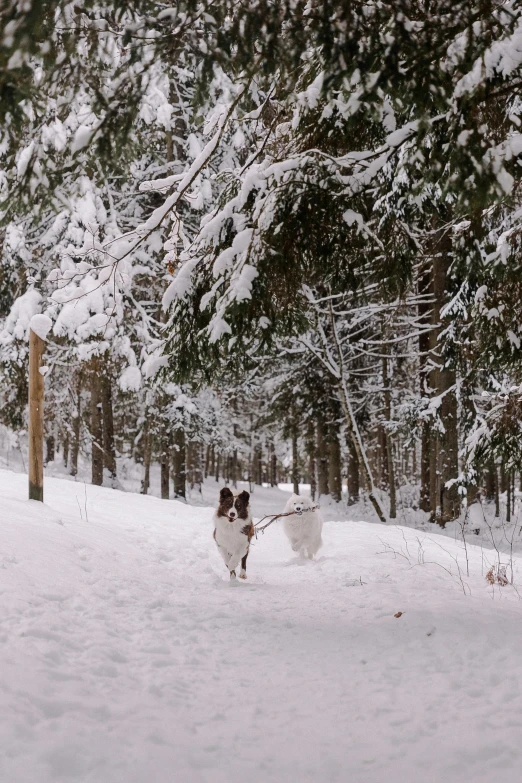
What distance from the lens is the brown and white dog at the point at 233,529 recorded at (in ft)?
24.6

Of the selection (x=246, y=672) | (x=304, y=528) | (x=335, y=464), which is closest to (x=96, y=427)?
(x=335, y=464)

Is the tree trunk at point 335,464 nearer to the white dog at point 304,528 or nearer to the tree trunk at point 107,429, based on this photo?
the tree trunk at point 107,429

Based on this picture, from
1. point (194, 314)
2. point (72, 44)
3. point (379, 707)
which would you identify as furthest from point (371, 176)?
point (379, 707)

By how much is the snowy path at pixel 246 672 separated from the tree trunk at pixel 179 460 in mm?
10565

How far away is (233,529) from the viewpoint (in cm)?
755

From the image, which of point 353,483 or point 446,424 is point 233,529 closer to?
point 446,424

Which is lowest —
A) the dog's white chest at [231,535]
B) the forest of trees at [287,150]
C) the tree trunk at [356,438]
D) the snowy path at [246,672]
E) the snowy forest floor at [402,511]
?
the snowy forest floor at [402,511]

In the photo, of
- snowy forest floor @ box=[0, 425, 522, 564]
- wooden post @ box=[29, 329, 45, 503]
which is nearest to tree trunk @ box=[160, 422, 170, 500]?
snowy forest floor @ box=[0, 425, 522, 564]

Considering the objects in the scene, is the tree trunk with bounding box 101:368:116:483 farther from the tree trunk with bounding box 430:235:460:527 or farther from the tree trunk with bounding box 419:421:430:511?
the tree trunk with bounding box 430:235:460:527

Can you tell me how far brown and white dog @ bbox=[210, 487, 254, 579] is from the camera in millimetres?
7500

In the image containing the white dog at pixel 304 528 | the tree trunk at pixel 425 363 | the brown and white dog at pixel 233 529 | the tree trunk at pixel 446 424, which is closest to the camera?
the brown and white dog at pixel 233 529

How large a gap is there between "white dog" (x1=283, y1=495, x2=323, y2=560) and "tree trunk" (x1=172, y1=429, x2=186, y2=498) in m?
9.58

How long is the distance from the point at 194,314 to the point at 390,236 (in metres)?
2.22

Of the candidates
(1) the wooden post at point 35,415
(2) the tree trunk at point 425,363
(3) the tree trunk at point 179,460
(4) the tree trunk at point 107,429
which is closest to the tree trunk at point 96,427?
(4) the tree trunk at point 107,429
